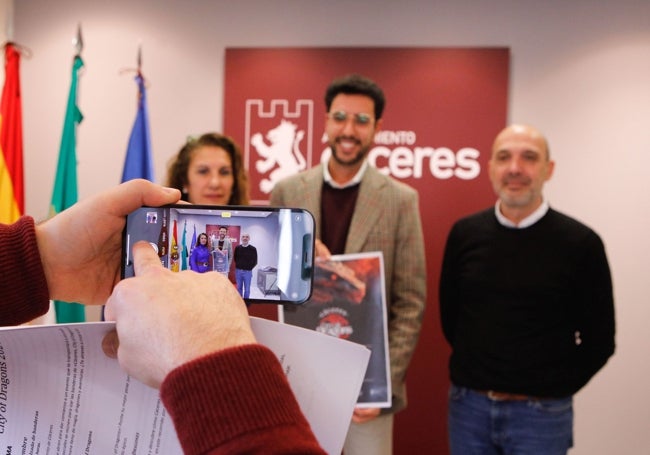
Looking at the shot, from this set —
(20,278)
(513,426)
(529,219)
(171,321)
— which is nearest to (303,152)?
(529,219)

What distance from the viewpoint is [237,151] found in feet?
8.61

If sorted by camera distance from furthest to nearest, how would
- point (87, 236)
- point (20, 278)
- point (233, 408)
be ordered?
point (87, 236) → point (20, 278) → point (233, 408)

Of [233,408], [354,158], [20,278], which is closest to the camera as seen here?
[233,408]

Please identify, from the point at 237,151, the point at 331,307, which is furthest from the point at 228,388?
the point at 237,151

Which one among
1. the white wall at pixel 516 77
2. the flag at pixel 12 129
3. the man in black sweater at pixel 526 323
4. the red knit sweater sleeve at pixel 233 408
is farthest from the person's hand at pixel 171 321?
the white wall at pixel 516 77

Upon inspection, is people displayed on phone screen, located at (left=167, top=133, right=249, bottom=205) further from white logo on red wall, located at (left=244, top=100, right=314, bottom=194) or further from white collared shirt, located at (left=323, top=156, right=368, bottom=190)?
white logo on red wall, located at (left=244, top=100, right=314, bottom=194)

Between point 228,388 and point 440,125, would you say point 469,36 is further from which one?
point 228,388

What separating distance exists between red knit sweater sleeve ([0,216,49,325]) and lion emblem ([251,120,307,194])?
2494 millimetres

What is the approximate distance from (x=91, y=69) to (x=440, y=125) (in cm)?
214

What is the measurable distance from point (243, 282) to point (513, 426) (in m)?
1.69

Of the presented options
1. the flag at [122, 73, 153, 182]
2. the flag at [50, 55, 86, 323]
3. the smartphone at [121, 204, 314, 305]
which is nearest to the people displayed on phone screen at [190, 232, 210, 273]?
the smartphone at [121, 204, 314, 305]

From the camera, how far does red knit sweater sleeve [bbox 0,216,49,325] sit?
2.61 feet

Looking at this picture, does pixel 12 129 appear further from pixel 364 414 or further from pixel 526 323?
pixel 526 323

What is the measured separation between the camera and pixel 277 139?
333cm
